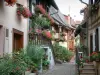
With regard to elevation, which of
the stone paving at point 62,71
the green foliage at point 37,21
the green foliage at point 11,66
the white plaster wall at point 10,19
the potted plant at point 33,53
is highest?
the green foliage at point 37,21

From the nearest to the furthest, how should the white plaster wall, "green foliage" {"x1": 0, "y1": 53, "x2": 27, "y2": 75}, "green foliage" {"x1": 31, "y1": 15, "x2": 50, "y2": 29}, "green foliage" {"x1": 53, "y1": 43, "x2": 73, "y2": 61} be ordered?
"green foliage" {"x1": 0, "y1": 53, "x2": 27, "y2": 75}
the white plaster wall
"green foliage" {"x1": 31, "y1": 15, "x2": 50, "y2": 29}
"green foliage" {"x1": 53, "y1": 43, "x2": 73, "y2": 61}

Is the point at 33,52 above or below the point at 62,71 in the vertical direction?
above

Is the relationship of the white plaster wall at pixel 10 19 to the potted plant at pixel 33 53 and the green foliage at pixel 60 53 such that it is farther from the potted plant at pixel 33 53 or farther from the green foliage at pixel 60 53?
the green foliage at pixel 60 53

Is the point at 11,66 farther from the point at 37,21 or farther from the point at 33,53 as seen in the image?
the point at 37,21

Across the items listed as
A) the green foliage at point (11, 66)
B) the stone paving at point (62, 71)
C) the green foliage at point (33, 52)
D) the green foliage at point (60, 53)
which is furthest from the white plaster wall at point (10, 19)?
the green foliage at point (60, 53)

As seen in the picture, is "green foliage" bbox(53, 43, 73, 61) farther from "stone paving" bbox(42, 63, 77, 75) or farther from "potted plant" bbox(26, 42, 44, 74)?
"potted plant" bbox(26, 42, 44, 74)

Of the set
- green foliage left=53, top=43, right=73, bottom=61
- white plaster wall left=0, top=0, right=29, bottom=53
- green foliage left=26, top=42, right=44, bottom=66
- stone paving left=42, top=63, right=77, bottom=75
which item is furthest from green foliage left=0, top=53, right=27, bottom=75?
green foliage left=53, top=43, right=73, bottom=61

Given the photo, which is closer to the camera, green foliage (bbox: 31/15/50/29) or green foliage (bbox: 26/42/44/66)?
green foliage (bbox: 26/42/44/66)

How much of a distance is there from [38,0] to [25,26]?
5.85 m

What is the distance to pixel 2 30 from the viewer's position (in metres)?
11.5

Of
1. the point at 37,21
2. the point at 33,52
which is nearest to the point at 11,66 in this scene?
the point at 33,52

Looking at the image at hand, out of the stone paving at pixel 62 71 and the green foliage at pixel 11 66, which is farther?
the stone paving at pixel 62 71

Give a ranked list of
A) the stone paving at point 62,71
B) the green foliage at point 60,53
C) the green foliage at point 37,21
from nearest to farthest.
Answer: the green foliage at point 37,21
the stone paving at point 62,71
the green foliage at point 60,53

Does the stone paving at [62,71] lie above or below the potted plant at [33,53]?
below
